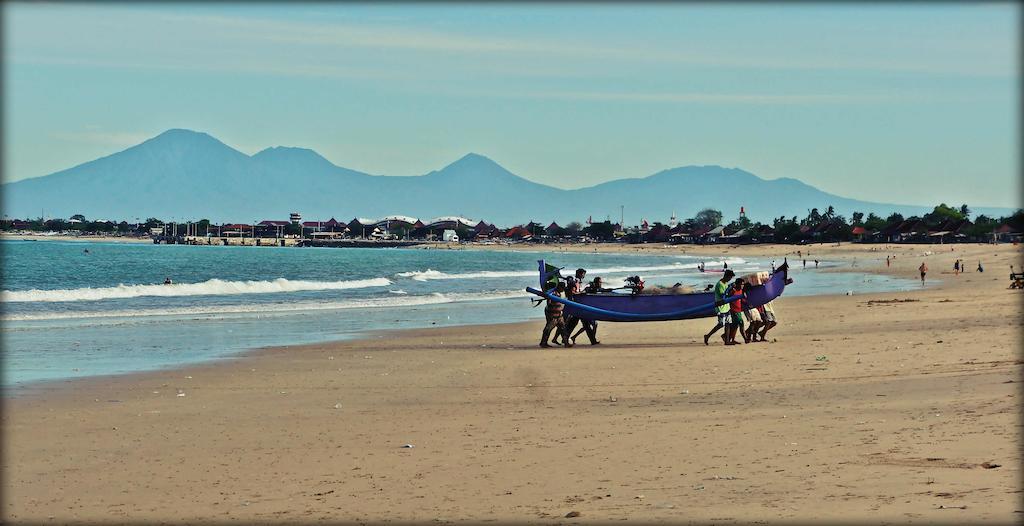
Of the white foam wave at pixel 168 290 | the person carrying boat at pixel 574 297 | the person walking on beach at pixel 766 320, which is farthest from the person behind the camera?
the white foam wave at pixel 168 290

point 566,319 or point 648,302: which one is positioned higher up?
point 648,302

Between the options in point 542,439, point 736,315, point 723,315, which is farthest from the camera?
point 723,315

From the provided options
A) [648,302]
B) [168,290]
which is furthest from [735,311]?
[168,290]

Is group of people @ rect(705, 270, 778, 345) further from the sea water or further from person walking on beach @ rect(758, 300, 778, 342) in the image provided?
the sea water

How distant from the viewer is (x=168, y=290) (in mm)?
44969

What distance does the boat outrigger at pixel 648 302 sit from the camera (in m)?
22.8

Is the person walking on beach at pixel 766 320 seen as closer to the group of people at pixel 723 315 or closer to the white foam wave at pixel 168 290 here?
the group of people at pixel 723 315

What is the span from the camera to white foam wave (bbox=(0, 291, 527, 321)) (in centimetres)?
3023

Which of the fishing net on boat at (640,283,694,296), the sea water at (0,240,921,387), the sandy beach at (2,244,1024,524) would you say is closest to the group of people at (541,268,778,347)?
the fishing net on boat at (640,283,694,296)

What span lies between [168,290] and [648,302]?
27262 millimetres

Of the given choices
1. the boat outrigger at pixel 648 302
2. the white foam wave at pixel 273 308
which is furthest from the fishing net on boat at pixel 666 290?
the white foam wave at pixel 273 308

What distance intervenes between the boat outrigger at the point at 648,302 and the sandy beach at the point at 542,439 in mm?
3007

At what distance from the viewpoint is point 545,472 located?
31.6 ft

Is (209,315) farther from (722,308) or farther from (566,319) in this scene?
(722,308)
